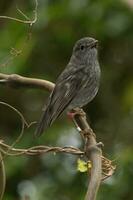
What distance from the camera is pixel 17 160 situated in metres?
4.60

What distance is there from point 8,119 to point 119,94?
82cm

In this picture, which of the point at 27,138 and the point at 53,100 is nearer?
the point at 53,100

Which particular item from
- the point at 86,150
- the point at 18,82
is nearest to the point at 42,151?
the point at 86,150

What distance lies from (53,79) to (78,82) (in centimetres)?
166

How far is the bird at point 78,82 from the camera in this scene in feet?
10.2

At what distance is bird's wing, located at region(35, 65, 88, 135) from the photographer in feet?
9.32

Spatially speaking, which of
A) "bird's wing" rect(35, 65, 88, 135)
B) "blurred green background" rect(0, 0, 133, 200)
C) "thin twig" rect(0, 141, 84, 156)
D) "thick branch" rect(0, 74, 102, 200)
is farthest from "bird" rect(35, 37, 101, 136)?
"blurred green background" rect(0, 0, 133, 200)

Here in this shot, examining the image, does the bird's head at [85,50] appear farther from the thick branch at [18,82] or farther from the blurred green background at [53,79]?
the thick branch at [18,82]

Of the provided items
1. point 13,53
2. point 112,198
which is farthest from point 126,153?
point 13,53

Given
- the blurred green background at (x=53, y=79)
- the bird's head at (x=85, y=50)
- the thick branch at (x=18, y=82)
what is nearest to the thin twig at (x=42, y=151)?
the thick branch at (x=18, y=82)

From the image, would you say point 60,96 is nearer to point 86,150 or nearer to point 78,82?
point 78,82

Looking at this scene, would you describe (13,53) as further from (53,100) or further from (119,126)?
(119,126)

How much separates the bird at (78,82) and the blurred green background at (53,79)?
2.37 feet

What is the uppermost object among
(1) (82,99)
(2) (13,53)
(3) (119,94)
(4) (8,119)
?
(2) (13,53)
